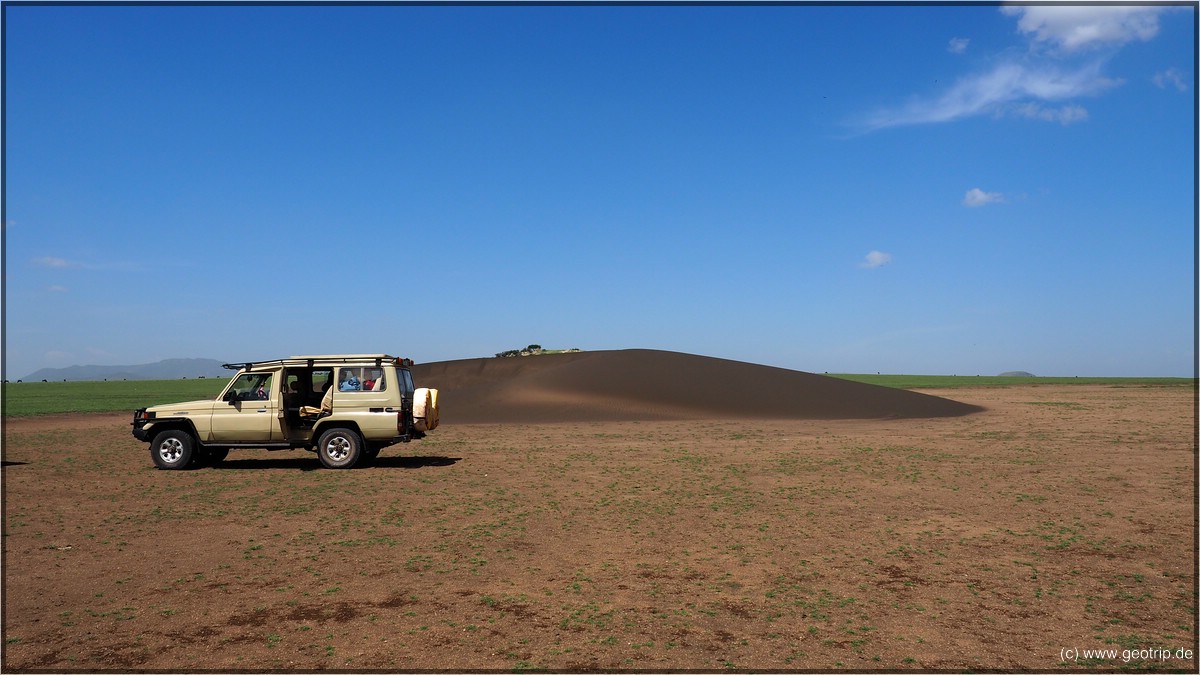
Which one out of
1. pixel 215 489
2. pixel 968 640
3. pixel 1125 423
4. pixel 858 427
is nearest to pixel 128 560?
pixel 215 489

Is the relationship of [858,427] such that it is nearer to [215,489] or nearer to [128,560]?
[215,489]

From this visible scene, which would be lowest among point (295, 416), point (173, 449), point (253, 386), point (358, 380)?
point (173, 449)

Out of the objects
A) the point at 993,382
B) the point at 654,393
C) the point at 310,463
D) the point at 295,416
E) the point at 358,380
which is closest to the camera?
the point at 358,380

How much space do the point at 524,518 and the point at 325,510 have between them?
11.9ft

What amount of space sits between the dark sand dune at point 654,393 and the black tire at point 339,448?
16.7 metres

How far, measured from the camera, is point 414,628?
7613mm

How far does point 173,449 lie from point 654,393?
86.0ft

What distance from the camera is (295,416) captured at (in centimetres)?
1981

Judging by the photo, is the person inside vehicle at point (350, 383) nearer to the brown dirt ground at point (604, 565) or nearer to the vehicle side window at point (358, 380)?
the vehicle side window at point (358, 380)

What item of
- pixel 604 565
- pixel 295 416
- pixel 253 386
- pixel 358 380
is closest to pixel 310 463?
pixel 295 416

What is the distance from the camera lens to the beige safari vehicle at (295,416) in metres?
19.4

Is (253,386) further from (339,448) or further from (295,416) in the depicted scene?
(339,448)

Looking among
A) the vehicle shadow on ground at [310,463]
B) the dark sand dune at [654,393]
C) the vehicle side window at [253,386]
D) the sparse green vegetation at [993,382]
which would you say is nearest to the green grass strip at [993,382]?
the sparse green vegetation at [993,382]

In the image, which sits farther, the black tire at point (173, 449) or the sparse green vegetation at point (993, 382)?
the sparse green vegetation at point (993, 382)
